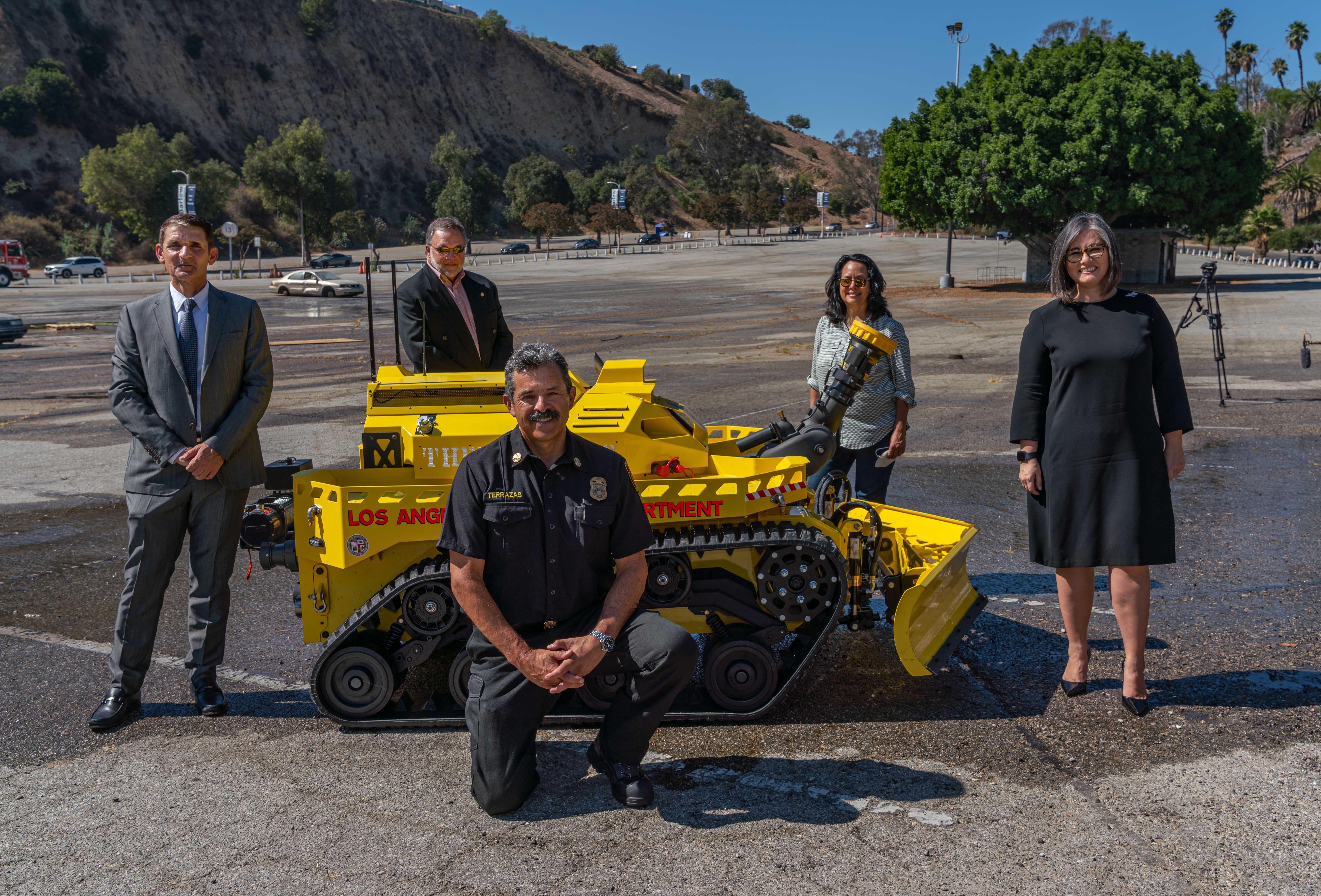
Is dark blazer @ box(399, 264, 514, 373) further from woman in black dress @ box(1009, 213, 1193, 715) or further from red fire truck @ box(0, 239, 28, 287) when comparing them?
red fire truck @ box(0, 239, 28, 287)

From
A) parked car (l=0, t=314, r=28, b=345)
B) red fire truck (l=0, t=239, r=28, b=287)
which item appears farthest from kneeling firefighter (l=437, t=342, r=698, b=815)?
red fire truck (l=0, t=239, r=28, b=287)

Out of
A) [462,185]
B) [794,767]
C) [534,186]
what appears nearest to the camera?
[794,767]

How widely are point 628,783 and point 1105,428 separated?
261 cm

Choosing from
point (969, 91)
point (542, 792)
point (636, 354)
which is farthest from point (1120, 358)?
point (969, 91)

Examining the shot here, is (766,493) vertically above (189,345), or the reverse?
(189,345)

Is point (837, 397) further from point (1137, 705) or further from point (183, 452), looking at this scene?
point (183, 452)

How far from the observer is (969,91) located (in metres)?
36.0

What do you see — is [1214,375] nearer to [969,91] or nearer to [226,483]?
[226,483]

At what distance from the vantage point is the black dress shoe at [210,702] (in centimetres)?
470

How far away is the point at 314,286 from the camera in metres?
40.7

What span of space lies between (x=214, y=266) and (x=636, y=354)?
5428 cm

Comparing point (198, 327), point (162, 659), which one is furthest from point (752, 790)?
point (162, 659)

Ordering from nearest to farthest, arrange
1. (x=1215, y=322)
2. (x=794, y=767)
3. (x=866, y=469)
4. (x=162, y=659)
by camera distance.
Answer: (x=794, y=767)
(x=162, y=659)
(x=866, y=469)
(x=1215, y=322)

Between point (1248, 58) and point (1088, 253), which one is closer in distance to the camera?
point (1088, 253)
